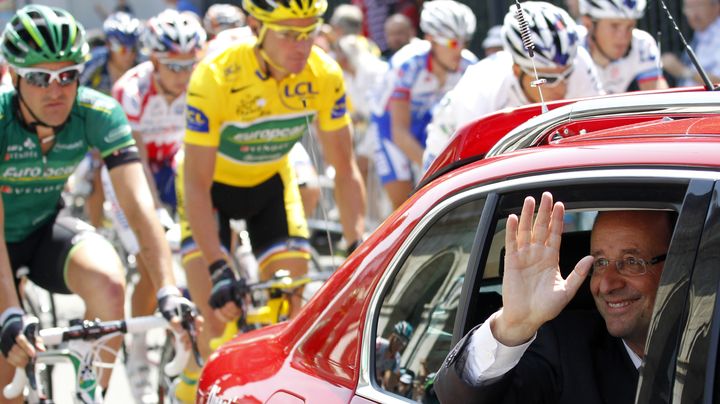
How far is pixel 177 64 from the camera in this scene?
29.8 ft

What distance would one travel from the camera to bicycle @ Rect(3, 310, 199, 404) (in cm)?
511

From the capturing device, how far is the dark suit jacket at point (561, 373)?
292 cm

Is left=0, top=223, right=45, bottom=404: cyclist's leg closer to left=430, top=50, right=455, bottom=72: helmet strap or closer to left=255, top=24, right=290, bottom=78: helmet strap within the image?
left=255, top=24, right=290, bottom=78: helmet strap

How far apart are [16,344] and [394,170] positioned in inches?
219

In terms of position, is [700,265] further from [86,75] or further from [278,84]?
[86,75]

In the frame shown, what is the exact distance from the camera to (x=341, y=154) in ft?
22.6

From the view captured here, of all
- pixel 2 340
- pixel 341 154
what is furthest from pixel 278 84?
pixel 2 340

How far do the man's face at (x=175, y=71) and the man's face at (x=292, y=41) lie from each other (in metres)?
2.65

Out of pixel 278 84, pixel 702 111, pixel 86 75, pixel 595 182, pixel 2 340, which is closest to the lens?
pixel 595 182

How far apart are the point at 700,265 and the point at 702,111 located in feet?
2.67

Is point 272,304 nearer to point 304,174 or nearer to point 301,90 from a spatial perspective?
point 301,90

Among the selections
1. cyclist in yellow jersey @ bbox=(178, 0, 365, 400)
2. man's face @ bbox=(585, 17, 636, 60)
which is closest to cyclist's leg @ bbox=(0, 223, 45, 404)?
cyclist in yellow jersey @ bbox=(178, 0, 365, 400)

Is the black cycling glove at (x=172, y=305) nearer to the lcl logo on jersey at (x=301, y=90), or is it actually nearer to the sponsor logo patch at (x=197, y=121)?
the sponsor logo patch at (x=197, y=121)

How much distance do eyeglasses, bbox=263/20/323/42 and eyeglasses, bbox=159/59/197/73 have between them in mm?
2787
